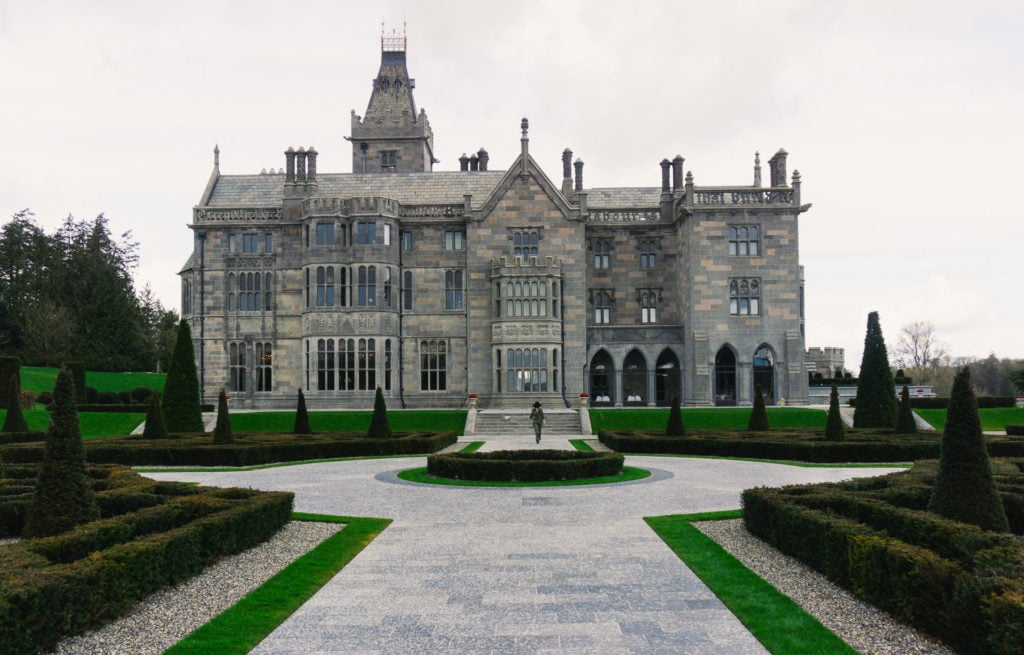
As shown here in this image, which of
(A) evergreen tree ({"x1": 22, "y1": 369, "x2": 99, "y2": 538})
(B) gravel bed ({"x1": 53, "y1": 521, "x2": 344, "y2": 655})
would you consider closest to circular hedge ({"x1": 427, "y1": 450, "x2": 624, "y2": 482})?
(B) gravel bed ({"x1": 53, "y1": 521, "x2": 344, "y2": 655})

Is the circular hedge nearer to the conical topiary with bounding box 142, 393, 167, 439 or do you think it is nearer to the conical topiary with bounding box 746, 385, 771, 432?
the conical topiary with bounding box 746, 385, 771, 432

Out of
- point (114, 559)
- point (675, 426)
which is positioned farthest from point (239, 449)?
point (114, 559)

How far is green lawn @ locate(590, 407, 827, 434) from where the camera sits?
41031 millimetres

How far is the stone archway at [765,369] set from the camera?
168ft

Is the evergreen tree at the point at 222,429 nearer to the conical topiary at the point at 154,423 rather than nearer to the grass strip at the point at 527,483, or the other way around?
the conical topiary at the point at 154,423

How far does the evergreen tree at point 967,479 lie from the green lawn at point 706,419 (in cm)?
2810

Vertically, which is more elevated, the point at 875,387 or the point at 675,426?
the point at 875,387

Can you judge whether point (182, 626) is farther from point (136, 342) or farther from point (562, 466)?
point (136, 342)

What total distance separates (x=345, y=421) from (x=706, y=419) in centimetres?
1915

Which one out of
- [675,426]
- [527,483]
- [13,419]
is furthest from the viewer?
[13,419]

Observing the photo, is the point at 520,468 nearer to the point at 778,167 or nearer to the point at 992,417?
the point at 992,417

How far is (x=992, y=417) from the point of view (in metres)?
42.6

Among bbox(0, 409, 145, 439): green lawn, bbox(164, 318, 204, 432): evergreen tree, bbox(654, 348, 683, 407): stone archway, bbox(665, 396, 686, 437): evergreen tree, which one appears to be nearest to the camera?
bbox(665, 396, 686, 437): evergreen tree

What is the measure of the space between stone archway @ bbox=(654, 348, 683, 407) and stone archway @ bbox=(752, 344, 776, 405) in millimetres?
5004
